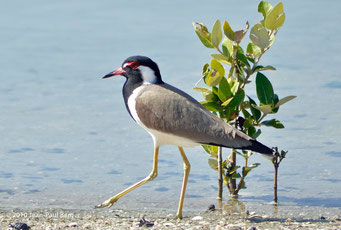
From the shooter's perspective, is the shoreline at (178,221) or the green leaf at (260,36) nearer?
the shoreline at (178,221)

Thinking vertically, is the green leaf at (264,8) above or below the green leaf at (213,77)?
above

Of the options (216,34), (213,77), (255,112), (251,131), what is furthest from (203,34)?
(251,131)

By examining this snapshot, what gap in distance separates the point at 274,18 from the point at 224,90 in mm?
731

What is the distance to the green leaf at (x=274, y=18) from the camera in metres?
5.82

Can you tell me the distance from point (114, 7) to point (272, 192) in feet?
31.0

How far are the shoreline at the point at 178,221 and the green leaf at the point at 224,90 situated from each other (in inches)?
39.3

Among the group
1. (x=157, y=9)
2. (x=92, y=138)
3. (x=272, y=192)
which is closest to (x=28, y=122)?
(x=92, y=138)

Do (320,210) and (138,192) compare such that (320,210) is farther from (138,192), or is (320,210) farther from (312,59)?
(312,59)

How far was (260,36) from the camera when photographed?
5836 millimetres

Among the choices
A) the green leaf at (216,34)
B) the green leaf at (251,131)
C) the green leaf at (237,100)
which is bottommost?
the green leaf at (251,131)

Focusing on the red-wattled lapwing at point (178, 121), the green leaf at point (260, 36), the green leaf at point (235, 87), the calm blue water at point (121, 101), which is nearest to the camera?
the red-wattled lapwing at point (178, 121)

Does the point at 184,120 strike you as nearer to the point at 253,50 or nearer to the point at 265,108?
the point at 265,108

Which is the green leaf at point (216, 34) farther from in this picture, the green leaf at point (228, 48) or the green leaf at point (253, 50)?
the green leaf at point (253, 50)

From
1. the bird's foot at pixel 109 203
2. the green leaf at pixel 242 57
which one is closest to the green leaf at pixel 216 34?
the green leaf at pixel 242 57
